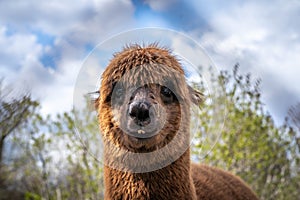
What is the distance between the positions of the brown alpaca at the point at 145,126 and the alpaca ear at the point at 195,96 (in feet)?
0.44

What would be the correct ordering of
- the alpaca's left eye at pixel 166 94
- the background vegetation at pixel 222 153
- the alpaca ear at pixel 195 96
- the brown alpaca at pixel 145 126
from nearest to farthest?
1. the brown alpaca at pixel 145 126
2. the alpaca's left eye at pixel 166 94
3. the alpaca ear at pixel 195 96
4. the background vegetation at pixel 222 153

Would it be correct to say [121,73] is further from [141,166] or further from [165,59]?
[141,166]

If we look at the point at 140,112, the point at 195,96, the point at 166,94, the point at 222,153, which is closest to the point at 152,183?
the point at 140,112

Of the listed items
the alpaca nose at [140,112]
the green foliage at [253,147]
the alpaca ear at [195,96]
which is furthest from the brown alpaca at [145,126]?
the green foliage at [253,147]

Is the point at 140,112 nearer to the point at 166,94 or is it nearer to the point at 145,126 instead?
the point at 145,126

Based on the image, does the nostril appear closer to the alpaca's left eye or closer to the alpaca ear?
the alpaca's left eye

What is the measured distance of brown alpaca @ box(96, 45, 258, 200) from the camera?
3.62 metres

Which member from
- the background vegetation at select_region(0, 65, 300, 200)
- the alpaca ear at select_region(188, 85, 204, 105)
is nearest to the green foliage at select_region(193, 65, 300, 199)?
the background vegetation at select_region(0, 65, 300, 200)

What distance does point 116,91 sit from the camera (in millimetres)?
3865

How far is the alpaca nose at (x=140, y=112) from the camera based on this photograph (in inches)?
136

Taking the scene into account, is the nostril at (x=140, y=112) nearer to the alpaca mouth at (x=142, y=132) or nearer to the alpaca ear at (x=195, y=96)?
the alpaca mouth at (x=142, y=132)

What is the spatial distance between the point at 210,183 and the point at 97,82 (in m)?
1.89

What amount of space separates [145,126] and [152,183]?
1.62ft

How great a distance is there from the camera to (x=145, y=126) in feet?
11.6
